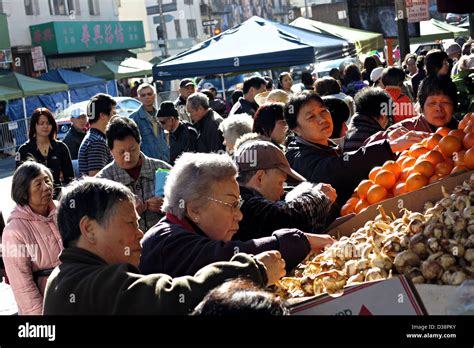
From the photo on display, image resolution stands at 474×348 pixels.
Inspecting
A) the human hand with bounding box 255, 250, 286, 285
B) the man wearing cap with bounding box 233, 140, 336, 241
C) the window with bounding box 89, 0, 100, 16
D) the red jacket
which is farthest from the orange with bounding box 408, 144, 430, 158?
the window with bounding box 89, 0, 100, 16

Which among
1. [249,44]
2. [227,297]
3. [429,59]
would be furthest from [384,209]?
[249,44]

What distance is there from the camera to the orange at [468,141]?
15.3 ft

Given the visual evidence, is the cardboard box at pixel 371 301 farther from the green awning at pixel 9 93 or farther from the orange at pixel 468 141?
the green awning at pixel 9 93

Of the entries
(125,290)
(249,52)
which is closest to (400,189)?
(125,290)

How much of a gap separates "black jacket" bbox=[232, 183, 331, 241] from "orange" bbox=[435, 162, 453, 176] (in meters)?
0.74

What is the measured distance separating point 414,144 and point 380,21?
36.9 ft

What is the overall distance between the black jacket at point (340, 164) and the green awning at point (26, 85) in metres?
22.4

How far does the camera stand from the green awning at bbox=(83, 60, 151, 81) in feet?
111

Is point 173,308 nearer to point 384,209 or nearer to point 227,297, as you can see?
point 227,297

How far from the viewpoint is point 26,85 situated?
2692 centimetres

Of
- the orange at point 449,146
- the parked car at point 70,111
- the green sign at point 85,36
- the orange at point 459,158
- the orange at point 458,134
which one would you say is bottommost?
the parked car at point 70,111

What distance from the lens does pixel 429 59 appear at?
899 centimetres

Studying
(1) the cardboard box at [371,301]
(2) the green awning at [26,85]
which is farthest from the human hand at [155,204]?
(2) the green awning at [26,85]

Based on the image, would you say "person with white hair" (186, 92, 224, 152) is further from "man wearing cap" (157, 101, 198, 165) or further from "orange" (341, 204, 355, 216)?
"orange" (341, 204, 355, 216)
